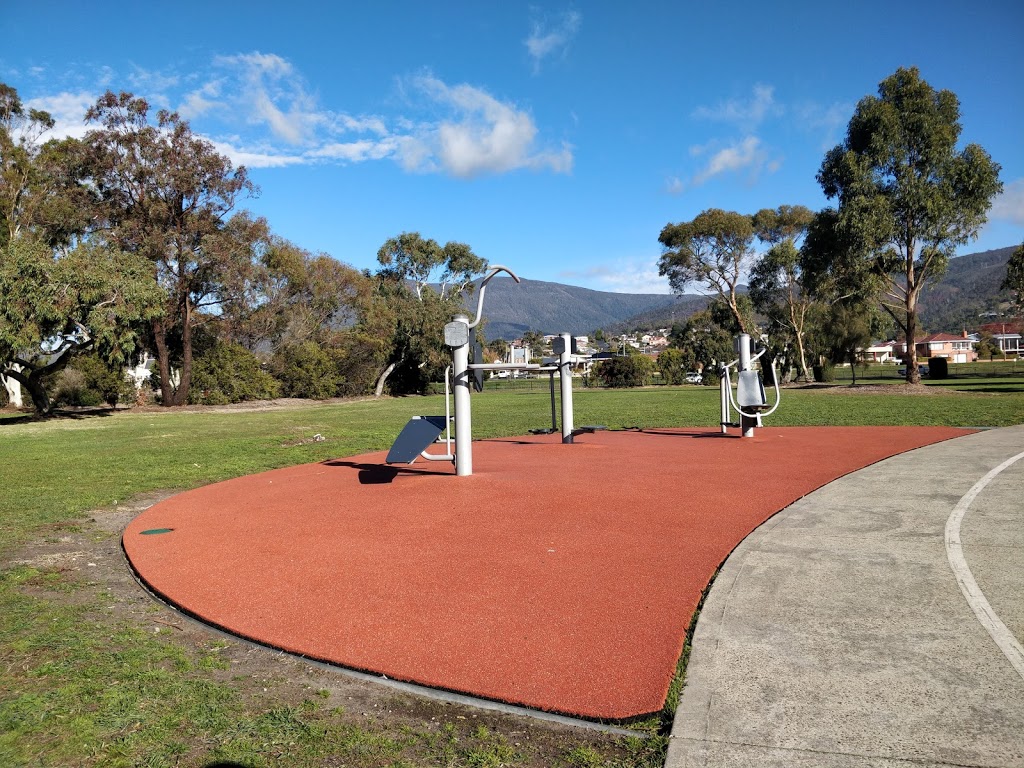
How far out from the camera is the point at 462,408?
33.0 feet

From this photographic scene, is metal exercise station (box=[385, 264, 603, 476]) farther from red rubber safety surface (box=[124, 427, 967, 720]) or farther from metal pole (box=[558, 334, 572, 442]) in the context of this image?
metal pole (box=[558, 334, 572, 442])

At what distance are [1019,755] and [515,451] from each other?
1085 cm

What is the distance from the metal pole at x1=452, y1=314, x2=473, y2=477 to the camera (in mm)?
10055

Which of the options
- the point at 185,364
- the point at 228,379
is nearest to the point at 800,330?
the point at 228,379

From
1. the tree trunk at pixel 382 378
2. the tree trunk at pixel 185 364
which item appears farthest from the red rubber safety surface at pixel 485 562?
the tree trunk at pixel 382 378

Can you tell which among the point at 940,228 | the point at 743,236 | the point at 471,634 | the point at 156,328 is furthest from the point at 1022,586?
the point at 743,236

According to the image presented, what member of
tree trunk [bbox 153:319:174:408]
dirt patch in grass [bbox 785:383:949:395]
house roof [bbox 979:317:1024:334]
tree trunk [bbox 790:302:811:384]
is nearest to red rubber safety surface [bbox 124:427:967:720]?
dirt patch in grass [bbox 785:383:949:395]

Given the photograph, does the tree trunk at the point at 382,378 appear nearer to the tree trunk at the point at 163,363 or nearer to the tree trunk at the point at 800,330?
the tree trunk at the point at 163,363

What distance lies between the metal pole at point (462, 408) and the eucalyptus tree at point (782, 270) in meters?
48.8

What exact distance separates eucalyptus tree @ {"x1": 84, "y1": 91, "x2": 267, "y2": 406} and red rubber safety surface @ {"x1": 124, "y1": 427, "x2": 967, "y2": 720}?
30.5 m

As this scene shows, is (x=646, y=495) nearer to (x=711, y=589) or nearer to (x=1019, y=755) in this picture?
(x=711, y=589)

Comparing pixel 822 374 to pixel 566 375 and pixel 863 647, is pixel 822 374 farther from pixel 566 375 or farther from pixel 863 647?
pixel 863 647

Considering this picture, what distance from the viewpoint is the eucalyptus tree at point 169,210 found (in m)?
36.2

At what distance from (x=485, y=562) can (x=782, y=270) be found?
2145 inches
